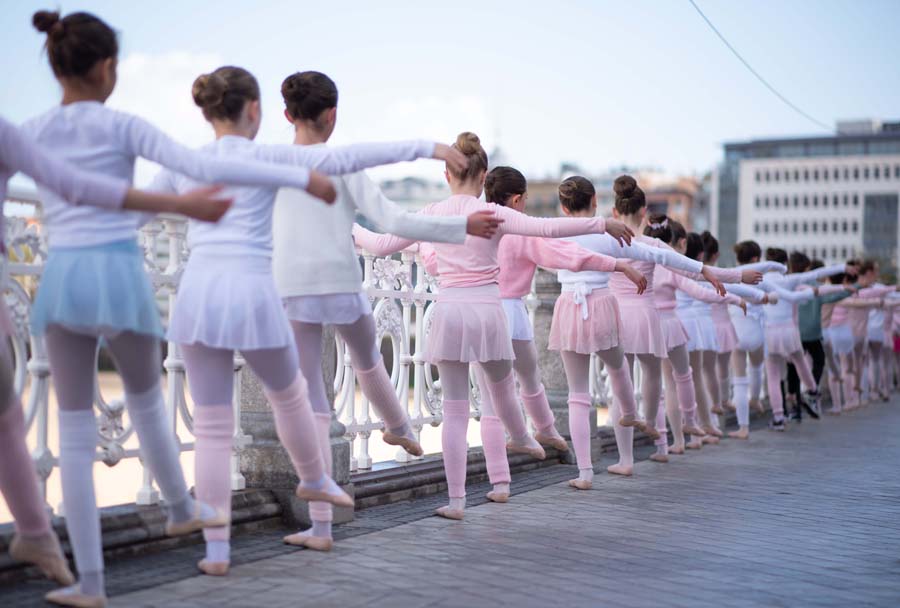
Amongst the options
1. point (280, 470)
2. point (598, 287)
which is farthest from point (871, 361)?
point (280, 470)

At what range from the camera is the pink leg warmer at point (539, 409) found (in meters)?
9.24

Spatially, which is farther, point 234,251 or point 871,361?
point 871,361

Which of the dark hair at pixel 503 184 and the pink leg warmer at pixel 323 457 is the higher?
the dark hair at pixel 503 184

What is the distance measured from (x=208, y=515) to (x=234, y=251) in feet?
3.45

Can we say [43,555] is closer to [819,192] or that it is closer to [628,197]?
[628,197]

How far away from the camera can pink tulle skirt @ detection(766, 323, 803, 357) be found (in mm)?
16438

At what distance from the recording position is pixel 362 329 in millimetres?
6445

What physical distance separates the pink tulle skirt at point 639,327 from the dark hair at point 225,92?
5.34m

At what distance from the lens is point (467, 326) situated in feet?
24.5

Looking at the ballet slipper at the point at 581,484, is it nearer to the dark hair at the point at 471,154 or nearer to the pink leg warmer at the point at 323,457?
the dark hair at the point at 471,154

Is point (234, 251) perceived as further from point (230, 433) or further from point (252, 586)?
point (252, 586)

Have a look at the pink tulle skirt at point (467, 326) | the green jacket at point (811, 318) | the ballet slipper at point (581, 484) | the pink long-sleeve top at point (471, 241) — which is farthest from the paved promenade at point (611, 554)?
the green jacket at point (811, 318)

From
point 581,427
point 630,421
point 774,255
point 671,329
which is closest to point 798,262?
point 774,255

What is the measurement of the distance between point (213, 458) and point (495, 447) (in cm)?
306
